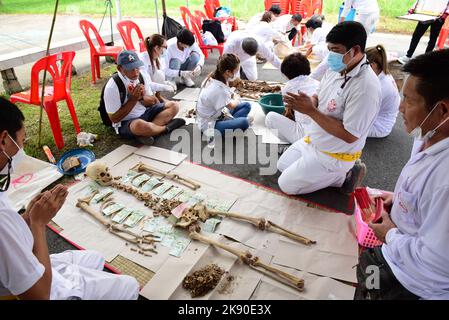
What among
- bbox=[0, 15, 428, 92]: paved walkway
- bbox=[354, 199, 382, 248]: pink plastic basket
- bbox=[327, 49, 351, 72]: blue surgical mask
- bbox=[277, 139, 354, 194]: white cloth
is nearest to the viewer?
bbox=[354, 199, 382, 248]: pink plastic basket

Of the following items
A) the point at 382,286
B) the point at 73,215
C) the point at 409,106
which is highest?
the point at 409,106

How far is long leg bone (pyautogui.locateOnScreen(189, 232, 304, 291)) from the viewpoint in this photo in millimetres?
2127

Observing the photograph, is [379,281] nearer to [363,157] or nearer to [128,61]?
[363,157]

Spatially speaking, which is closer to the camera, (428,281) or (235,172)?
(428,281)

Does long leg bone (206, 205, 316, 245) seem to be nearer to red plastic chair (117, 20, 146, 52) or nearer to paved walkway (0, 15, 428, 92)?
red plastic chair (117, 20, 146, 52)

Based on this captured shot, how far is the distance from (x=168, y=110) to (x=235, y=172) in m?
1.49

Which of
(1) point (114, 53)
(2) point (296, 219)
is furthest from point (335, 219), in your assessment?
(1) point (114, 53)

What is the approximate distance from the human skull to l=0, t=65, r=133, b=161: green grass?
Result: 640 mm

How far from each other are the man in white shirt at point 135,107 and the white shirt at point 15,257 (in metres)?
2.48

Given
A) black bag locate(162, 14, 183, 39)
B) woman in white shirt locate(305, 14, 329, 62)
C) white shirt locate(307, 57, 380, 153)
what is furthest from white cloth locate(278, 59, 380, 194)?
black bag locate(162, 14, 183, 39)

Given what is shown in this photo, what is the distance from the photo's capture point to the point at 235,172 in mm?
3455

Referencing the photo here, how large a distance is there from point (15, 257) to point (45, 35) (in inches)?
399
